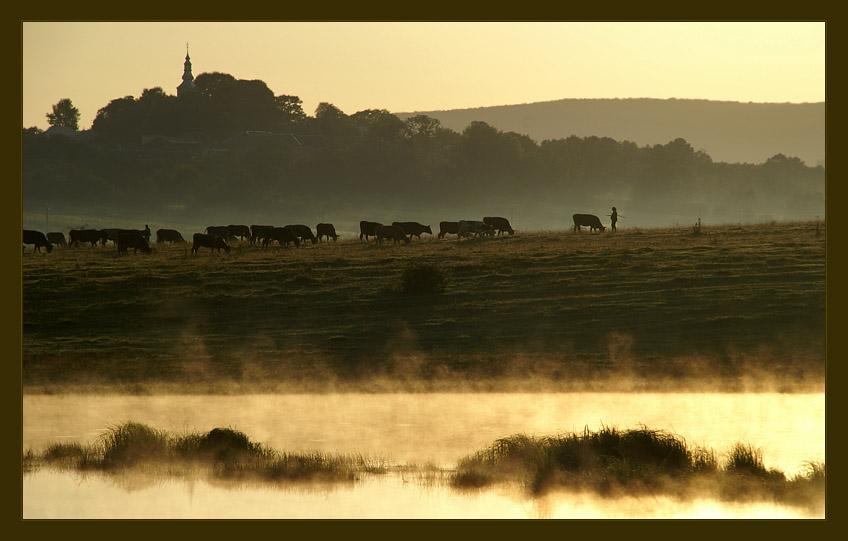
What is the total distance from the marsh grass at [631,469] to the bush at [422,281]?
1724cm

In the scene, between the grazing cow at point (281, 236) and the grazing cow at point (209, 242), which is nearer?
the grazing cow at point (209, 242)

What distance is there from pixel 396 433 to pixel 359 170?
142426 mm

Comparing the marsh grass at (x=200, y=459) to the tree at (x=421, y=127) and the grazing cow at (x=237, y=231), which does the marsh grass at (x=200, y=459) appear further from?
the tree at (x=421, y=127)

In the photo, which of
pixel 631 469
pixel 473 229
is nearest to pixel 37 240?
pixel 473 229

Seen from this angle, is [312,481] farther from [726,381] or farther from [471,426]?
[726,381]

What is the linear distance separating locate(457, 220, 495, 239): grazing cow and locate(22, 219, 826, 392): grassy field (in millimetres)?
11402

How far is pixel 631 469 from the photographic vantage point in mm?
17797

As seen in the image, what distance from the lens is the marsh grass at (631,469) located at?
17.2m

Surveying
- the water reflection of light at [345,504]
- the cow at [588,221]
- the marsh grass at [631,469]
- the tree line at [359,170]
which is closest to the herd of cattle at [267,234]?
the cow at [588,221]

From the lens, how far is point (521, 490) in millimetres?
17609

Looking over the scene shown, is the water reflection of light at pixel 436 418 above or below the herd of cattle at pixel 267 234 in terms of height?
below

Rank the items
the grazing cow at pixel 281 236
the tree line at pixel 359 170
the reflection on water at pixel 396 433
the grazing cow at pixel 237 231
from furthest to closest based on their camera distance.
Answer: the tree line at pixel 359 170 < the grazing cow at pixel 237 231 < the grazing cow at pixel 281 236 < the reflection on water at pixel 396 433

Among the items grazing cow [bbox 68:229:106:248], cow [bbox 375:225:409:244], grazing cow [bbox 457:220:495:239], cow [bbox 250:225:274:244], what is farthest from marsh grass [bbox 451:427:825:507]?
grazing cow [bbox 68:229:106:248]

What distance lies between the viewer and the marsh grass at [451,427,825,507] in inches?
678
